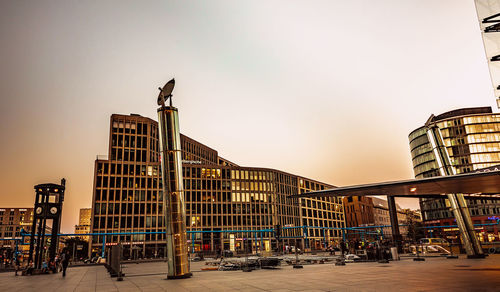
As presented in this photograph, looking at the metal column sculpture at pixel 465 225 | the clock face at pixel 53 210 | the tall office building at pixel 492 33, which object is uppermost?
the tall office building at pixel 492 33

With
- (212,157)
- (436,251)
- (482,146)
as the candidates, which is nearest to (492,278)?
(436,251)

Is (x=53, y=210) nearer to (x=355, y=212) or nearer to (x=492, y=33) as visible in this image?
(x=492, y=33)

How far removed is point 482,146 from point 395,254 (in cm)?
9285

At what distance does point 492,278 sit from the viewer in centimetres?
1281

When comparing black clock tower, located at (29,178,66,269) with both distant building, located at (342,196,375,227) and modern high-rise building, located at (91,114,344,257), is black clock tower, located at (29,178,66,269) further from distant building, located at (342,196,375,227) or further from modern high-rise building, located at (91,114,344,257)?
distant building, located at (342,196,375,227)

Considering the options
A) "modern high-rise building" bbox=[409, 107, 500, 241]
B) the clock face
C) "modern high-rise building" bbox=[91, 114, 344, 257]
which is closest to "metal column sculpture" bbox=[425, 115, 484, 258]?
the clock face

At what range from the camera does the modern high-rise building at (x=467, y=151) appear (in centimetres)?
9775

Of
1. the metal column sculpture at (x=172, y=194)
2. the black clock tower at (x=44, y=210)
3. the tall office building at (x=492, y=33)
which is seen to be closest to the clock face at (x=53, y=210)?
the black clock tower at (x=44, y=210)

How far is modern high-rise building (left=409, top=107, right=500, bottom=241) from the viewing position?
97750 mm

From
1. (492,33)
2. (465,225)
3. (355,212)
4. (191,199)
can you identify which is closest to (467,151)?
(355,212)

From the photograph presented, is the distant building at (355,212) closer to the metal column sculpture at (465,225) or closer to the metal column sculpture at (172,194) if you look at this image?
the metal column sculpture at (465,225)

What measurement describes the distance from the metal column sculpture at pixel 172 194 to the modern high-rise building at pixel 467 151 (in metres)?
95.2

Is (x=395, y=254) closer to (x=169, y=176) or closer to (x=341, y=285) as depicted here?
(x=341, y=285)

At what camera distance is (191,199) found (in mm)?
104750
